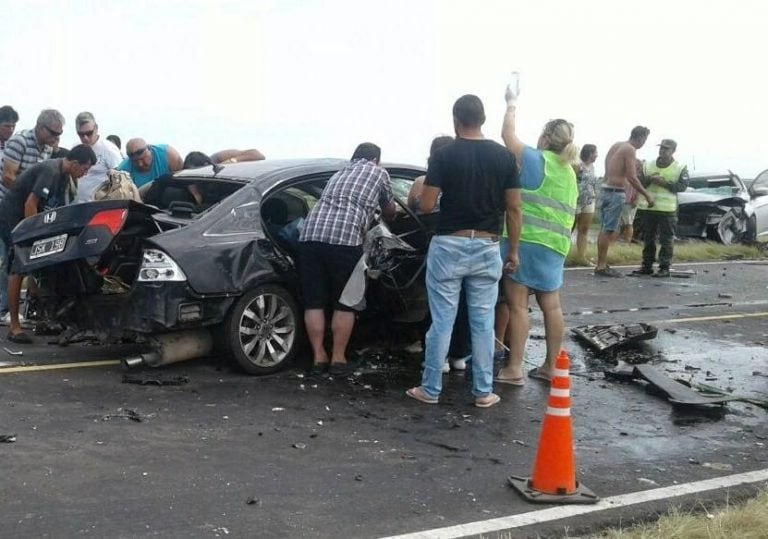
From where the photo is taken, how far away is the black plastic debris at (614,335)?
8.73 m

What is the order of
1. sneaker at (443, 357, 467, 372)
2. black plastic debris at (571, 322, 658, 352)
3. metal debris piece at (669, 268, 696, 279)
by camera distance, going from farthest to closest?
metal debris piece at (669, 268, 696, 279) → black plastic debris at (571, 322, 658, 352) → sneaker at (443, 357, 467, 372)

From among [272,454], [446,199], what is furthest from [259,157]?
[272,454]

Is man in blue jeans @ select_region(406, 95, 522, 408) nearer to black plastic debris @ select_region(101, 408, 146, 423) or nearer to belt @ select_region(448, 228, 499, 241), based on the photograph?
belt @ select_region(448, 228, 499, 241)

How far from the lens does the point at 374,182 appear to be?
7.36 m

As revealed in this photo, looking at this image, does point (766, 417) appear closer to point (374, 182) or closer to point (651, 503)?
point (651, 503)

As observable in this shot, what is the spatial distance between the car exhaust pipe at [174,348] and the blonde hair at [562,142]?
284cm

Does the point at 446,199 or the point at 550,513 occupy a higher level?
the point at 446,199

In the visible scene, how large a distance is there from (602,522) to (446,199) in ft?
8.77

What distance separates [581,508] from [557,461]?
0.83 feet

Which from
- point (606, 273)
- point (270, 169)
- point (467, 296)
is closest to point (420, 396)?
point (467, 296)

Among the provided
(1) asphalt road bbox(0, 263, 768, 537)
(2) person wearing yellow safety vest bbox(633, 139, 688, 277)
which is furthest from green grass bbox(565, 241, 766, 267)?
(1) asphalt road bbox(0, 263, 768, 537)

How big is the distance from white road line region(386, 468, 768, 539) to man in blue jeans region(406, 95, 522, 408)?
1782 mm

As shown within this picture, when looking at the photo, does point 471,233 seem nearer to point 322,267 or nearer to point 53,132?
point 322,267

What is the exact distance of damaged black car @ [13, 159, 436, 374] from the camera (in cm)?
683
